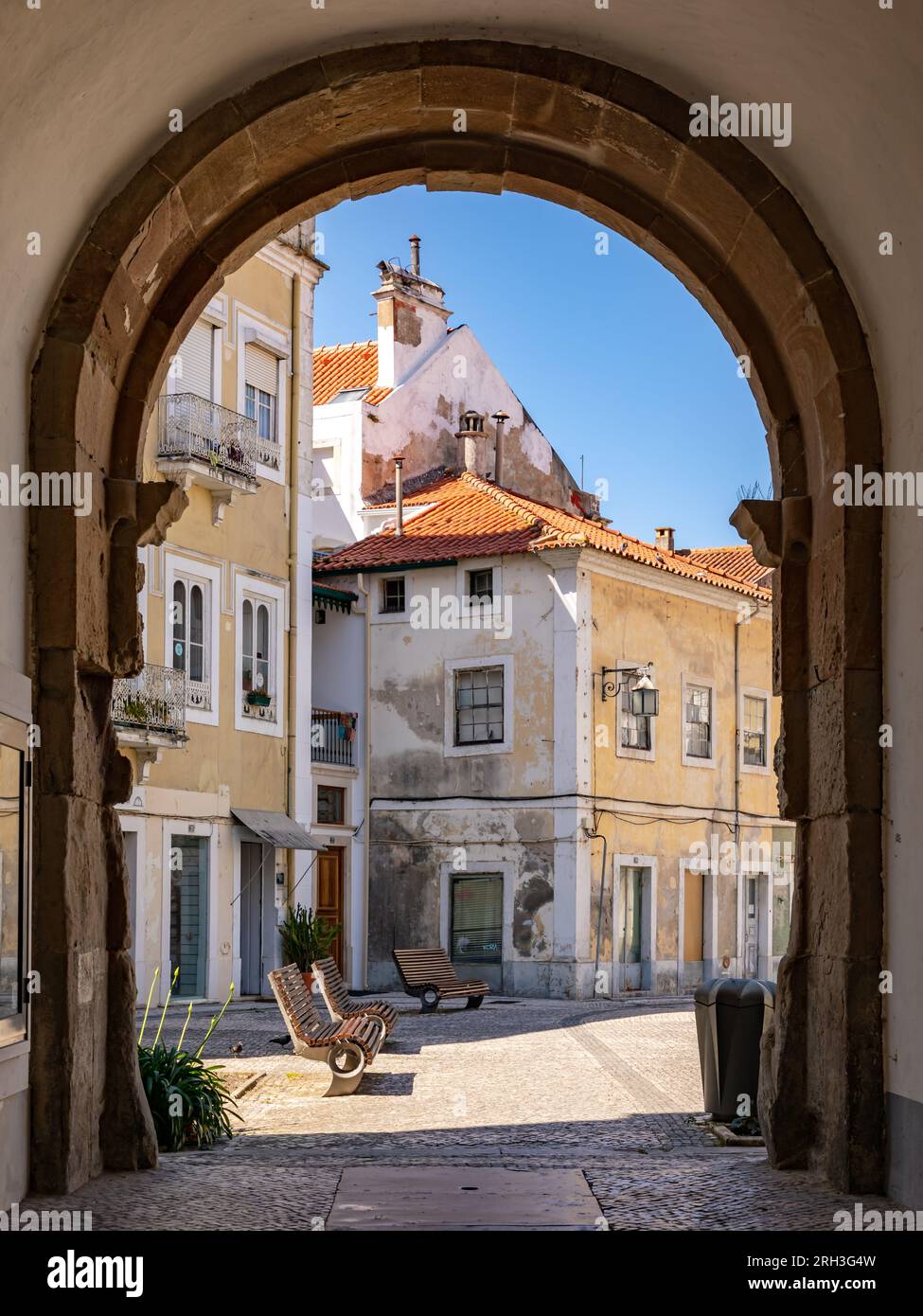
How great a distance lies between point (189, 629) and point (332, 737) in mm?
6264

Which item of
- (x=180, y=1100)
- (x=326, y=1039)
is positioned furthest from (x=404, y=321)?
(x=180, y=1100)

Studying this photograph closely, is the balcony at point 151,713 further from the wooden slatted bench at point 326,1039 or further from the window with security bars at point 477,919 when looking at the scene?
the window with security bars at point 477,919

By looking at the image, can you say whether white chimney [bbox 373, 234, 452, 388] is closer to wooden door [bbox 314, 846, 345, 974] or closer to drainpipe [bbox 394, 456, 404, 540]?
drainpipe [bbox 394, 456, 404, 540]

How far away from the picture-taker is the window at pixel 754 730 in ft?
102

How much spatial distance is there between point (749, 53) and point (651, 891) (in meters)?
21.7

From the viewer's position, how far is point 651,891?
28.2m

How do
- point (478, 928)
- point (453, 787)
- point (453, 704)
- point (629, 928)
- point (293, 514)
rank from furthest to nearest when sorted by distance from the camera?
point (453, 704), point (453, 787), point (629, 928), point (478, 928), point (293, 514)

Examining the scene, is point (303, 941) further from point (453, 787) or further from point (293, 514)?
point (293, 514)

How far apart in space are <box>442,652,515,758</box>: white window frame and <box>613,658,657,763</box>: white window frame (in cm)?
166

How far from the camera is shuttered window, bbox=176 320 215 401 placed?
868 inches

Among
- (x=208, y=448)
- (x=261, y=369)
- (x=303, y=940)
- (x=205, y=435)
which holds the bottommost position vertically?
(x=303, y=940)

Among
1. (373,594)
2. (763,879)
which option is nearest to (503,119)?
(373,594)

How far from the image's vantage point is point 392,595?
28.8m

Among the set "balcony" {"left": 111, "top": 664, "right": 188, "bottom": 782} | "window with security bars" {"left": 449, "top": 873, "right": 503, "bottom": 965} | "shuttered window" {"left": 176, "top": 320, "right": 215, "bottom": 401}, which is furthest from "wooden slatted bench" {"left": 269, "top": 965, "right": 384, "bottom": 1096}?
"window with security bars" {"left": 449, "top": 873, "right": 503, "bottom": 965}
